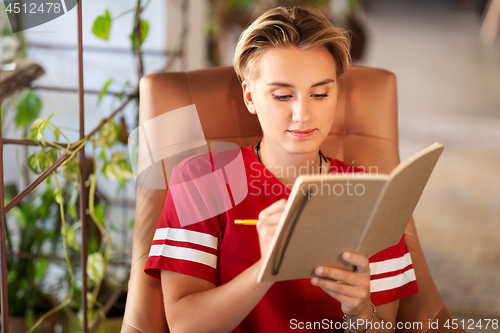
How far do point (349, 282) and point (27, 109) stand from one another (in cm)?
126

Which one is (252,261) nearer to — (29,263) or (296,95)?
(296,95)

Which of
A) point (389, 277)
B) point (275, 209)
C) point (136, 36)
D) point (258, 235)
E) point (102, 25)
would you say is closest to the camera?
point (275, 209)

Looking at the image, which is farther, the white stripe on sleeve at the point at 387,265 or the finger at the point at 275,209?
the white stripe on sleeve at the point at 387,265

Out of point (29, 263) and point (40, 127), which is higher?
point (40, 127)

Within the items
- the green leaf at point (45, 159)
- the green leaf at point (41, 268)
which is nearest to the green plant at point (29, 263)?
the green leaf at point (41, 268)

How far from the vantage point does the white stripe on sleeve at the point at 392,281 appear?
939 millimetres

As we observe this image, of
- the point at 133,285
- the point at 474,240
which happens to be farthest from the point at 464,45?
the point at 133,285

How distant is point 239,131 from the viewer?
1.14 m

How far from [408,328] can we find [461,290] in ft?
3.57

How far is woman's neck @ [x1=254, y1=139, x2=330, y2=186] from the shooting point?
39.0 inches

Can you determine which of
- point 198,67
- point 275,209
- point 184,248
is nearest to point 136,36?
point 184,248

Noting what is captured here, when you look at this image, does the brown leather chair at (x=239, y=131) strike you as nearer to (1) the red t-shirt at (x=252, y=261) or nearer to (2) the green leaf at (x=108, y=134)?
(1) the red t-shirt at (x=252, y=261)

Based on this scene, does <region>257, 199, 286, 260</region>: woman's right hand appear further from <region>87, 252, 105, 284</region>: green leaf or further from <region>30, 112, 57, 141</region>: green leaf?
<region>87, 252, 105, 284</region>: green leaf

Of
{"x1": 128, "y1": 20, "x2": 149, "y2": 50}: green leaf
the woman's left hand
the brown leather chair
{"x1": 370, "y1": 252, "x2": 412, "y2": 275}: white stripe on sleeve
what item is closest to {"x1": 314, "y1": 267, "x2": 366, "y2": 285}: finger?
the woman's left hand
